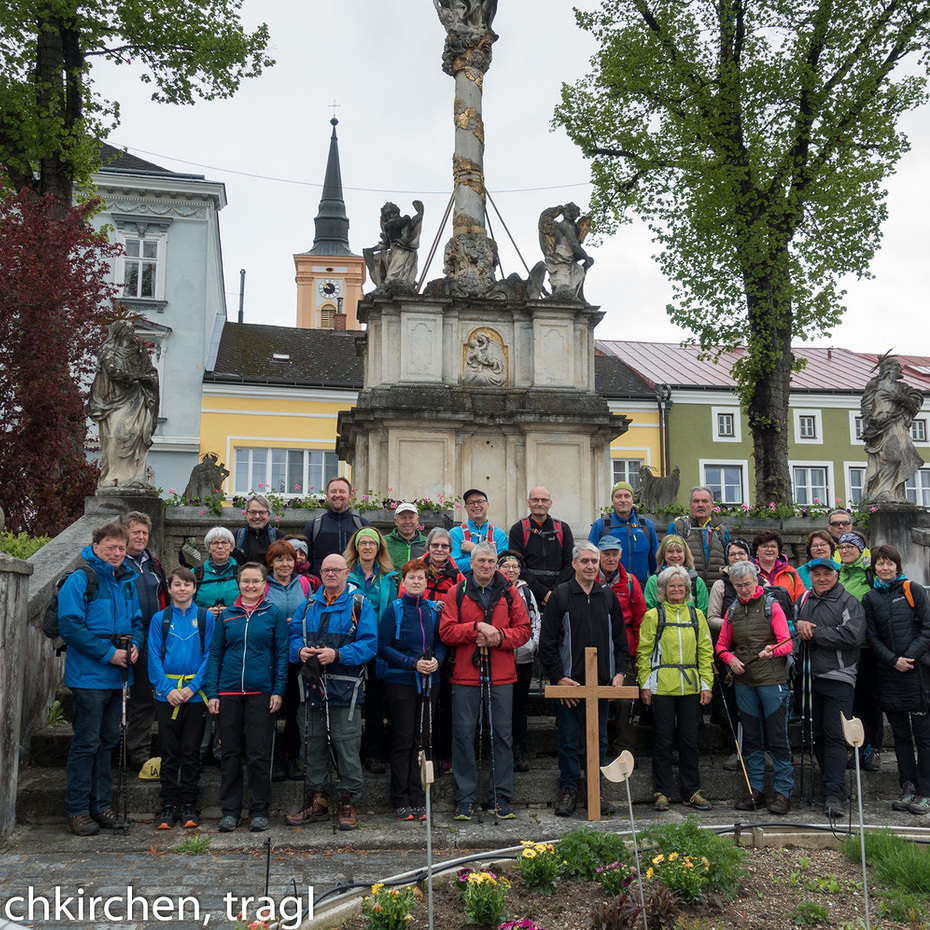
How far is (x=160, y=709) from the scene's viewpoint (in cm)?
670

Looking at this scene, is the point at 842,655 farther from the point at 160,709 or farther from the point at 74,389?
the point at 74,389

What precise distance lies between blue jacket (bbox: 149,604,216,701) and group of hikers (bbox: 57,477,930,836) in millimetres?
15

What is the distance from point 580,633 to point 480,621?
2.54 ft

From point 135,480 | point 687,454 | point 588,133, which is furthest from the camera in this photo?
point 687,454

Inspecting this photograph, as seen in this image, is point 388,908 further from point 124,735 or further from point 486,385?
point 486,385

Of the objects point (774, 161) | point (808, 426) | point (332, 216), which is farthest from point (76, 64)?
point (332, 216)

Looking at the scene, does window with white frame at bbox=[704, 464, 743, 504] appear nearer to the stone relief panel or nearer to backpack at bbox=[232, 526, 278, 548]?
the stone relief panel

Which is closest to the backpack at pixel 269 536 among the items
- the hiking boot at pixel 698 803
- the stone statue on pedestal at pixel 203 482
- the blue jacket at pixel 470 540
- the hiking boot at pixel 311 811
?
the blue jacket at pixel 470 540

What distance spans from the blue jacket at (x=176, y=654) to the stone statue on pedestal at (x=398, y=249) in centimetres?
839

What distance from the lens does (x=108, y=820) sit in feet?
20.9

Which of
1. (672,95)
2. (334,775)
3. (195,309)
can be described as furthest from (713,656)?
(195,309)

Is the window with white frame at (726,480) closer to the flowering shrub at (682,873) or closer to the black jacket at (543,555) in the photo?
the black jacket at (543,555)

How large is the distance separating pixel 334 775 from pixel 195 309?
87.9ft

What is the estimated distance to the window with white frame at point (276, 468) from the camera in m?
31.3
